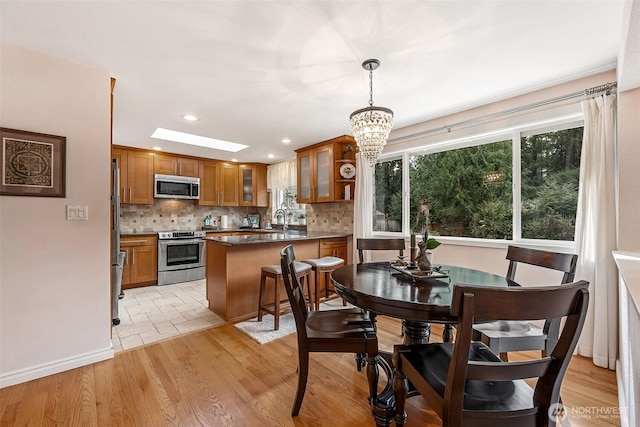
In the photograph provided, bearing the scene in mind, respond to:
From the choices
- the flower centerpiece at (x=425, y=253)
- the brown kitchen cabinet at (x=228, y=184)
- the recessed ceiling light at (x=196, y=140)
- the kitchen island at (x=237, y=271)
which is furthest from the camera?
the brown kitchen cabinet at (x=228, y=184)

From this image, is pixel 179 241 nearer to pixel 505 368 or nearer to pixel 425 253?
pixel 425 253

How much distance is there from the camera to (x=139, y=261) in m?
4.51

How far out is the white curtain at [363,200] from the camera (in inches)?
157

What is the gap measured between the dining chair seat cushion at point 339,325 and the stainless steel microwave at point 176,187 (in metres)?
4.23

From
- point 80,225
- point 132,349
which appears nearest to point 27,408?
point 132,349

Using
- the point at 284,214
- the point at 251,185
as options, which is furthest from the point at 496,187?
the point at 251,185

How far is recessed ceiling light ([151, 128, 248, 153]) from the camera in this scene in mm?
4063

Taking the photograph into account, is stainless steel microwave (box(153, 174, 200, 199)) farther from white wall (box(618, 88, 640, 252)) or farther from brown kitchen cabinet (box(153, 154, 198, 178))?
white wall (box(618, 88, 640, 252))

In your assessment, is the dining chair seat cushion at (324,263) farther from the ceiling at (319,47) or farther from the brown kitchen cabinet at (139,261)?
the brown kitchen cabinet at (139,261)

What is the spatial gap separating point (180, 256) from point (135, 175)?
1586 millimetres

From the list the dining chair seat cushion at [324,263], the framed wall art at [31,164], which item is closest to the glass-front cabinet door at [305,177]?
the dining chair seat cushion at [324,263]

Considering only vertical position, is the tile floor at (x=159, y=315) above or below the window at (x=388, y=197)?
below

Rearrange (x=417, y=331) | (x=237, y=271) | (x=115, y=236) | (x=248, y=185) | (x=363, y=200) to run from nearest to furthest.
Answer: (x=417, y=331) < (x=115, y=236) < (x=237, y=271) < (x=363, y=200) < (x=248, y=185)

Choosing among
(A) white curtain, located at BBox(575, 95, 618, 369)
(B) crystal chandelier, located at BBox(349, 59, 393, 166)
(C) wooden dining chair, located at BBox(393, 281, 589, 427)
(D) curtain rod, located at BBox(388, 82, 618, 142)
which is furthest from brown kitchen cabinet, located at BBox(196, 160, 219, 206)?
(A) white curtain, located at BBox(575, 95, 618, 369)
